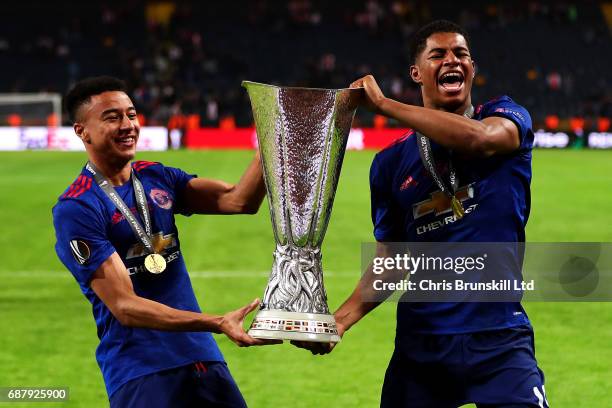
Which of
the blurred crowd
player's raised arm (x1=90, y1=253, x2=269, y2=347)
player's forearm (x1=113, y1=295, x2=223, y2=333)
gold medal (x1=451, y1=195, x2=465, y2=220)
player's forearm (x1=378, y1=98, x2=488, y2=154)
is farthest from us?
the blurred crowd

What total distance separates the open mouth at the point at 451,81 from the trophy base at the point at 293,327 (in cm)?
94

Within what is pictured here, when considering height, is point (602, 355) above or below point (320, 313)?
below

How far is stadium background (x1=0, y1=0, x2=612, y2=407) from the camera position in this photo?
785cm

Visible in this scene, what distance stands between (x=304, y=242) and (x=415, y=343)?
61 cm

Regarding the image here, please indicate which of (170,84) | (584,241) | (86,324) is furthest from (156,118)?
(86,324)

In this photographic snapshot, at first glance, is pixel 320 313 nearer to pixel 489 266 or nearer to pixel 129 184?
pixel 489 266

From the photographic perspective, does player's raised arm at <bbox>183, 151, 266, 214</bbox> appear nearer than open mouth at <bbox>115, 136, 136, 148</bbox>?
Answer: No

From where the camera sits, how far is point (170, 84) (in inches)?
1462

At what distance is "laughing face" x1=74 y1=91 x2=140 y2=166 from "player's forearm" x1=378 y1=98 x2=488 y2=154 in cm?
115

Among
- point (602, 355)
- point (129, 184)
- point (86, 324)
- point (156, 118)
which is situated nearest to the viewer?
point (129, 184)

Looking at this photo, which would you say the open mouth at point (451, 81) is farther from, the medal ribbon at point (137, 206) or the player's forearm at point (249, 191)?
the medal ribbon at point (137, 206)

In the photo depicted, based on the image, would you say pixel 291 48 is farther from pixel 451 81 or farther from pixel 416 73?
pixel 451 81

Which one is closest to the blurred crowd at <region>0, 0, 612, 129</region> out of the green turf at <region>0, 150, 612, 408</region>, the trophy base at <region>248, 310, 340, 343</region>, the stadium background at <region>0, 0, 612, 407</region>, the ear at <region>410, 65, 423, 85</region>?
the stadium background at <region>0, 0, 612, 407</region>

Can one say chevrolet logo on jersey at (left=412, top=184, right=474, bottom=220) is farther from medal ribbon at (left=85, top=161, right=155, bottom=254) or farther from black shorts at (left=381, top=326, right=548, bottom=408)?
medal ribbon at (left=85, top=161, right=155, bottom=254)
